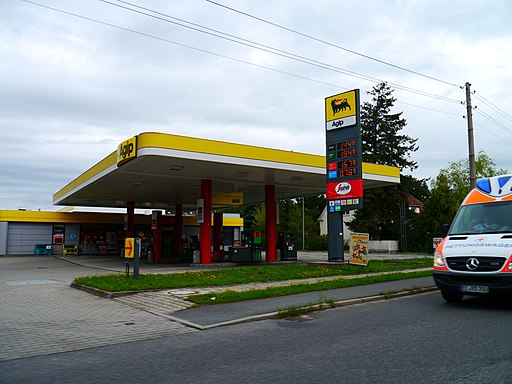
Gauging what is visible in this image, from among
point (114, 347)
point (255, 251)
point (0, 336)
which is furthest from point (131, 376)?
point (255, 251)

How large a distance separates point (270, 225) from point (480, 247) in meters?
18.4

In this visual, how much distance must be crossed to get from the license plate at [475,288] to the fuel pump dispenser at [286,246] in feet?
62.8

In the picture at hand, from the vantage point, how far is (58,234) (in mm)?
40781

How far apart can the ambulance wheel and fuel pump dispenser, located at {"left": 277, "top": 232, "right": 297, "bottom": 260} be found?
18.0m

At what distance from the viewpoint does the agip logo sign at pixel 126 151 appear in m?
17.9

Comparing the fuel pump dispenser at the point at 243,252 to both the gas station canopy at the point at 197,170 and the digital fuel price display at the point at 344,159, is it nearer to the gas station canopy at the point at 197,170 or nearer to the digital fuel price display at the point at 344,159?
the gas station canopy at the point at 197,170

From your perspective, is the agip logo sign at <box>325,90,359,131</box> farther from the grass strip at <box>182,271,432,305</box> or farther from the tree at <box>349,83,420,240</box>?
the tree at <box>349,83,420,240</box>

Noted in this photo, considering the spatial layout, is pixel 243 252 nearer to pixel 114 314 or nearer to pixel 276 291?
pixel 276 291

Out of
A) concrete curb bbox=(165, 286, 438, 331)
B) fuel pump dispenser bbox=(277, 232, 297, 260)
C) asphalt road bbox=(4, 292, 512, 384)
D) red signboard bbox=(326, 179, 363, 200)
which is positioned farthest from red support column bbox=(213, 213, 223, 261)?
asphalt road bbox=(4, 292, 512, 384)

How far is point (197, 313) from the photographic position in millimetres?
9570

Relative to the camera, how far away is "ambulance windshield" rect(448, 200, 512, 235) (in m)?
9.66

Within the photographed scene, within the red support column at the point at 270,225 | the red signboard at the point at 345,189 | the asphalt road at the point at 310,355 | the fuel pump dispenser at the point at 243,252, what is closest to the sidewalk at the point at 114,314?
the asphalt road at the point at 310,355

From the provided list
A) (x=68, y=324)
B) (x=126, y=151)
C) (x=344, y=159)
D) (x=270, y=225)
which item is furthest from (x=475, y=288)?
(x=270, y=225)

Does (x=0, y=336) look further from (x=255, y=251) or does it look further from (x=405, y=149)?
(x=405, y=149)
